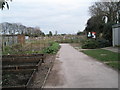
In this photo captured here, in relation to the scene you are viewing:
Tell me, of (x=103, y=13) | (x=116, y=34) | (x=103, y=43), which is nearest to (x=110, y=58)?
(x=116, y=34)

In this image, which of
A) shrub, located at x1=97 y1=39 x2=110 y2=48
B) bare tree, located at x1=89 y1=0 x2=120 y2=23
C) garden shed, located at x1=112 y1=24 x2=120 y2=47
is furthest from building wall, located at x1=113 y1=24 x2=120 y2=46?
bare tree, located at x1=89 y1=0 x2=120 y2=23

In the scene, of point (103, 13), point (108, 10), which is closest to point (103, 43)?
point (103, 13)

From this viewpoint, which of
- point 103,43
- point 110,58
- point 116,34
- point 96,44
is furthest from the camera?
point 103,43

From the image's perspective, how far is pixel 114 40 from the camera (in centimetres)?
2522

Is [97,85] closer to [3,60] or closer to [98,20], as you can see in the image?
[3,60]

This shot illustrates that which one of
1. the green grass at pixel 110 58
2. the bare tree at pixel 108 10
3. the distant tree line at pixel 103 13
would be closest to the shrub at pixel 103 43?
the distant tree line at pixel 103 13

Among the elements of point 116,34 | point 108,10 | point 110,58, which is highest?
point 108,10

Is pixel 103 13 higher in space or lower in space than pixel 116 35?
higher

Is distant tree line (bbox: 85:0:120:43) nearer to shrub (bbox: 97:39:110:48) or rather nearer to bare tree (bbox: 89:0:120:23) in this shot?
bare tree (bbox: 89:0:120:23)

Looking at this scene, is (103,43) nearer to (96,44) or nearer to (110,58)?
(96,44)

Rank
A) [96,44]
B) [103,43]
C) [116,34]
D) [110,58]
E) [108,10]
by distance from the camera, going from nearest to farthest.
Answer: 1. [110,58]
2. [116,34]
3. [96,44]
4. [103,43]
5. [108,10]

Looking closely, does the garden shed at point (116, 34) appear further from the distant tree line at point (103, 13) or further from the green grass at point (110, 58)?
the green grass at point (110, 58)

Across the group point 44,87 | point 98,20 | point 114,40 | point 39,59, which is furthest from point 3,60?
point 98,20

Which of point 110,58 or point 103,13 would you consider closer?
point 110,58
